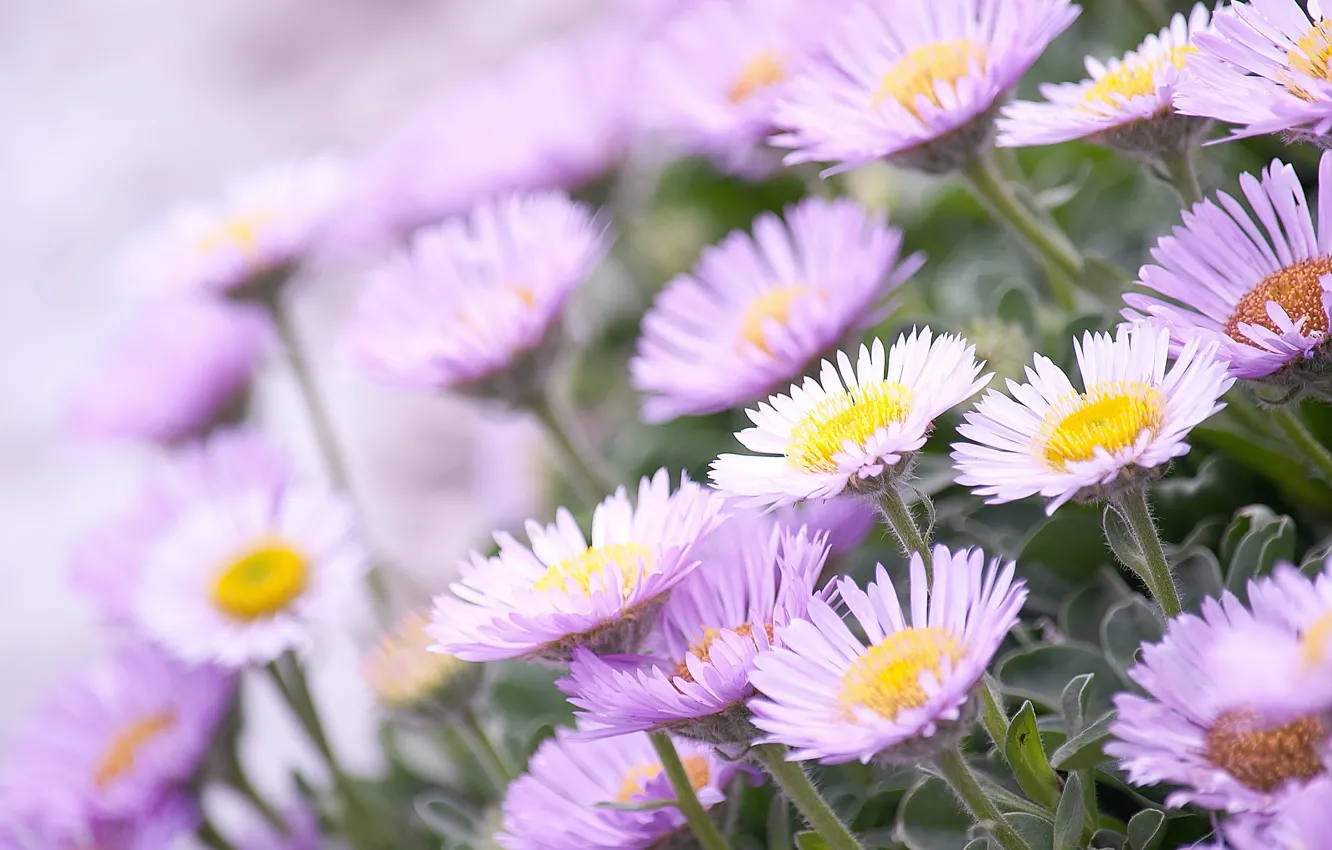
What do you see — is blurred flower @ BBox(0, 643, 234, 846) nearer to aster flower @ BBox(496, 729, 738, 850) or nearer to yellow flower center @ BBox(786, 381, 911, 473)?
aster flower @ BBox(496, 729, 738, 850)

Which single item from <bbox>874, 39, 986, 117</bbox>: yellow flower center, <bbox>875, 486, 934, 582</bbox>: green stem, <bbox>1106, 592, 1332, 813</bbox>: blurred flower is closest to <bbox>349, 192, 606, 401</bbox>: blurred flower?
<bbox>874, 39, 986, 117</bbox>: yellow flower center

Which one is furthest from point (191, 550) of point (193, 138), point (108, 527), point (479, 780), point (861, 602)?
point (193, 138)

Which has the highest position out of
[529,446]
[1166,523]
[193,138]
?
[193,138]

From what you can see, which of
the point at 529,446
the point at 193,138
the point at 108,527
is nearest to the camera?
the point at 108,527

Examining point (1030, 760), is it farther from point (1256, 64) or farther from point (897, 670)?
point (1256, 64)

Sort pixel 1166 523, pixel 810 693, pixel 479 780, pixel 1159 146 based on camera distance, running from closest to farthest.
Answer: pixel 810 693, pixel 1159 146, pixel 1166 523, pixel 479 780

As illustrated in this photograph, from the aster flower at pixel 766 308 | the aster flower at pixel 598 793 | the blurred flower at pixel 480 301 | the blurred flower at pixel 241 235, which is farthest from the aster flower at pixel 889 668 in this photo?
the blurred flower at pixel 241 235

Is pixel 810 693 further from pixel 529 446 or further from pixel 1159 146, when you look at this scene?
pixel 529 446
